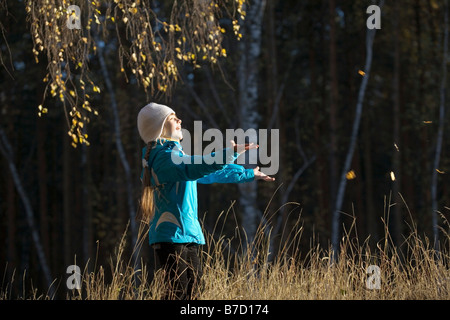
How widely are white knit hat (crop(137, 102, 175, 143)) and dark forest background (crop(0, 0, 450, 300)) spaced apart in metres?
9.75

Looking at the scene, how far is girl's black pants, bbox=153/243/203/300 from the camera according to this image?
421 centimetres

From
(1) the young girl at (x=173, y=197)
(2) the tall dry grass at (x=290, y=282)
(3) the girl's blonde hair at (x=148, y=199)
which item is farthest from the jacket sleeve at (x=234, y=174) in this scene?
(2) the tall dry grass at (x=290, y=282)

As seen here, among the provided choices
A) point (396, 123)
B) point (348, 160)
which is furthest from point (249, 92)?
point (396, 123)

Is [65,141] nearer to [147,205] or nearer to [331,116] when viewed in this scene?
[331,116]

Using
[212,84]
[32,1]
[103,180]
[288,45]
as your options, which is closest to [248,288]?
[32,1]

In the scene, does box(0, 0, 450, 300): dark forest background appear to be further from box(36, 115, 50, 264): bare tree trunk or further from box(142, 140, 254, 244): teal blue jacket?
box(142, 140, 254, 244): teal blue jacket

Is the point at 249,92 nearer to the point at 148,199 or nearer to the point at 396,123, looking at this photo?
the point at 396,123

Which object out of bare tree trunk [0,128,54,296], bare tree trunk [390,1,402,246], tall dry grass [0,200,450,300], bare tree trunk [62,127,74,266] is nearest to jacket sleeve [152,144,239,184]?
tall dry grass [0,200,450,300]

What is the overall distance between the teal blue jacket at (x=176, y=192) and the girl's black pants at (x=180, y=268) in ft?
0.20

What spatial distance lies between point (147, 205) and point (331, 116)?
9621mm

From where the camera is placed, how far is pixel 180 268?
4230 mm

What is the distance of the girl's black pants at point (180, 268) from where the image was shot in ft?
13.8

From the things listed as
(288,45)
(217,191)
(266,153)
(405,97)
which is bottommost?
(217,191)

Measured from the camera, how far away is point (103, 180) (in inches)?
698
